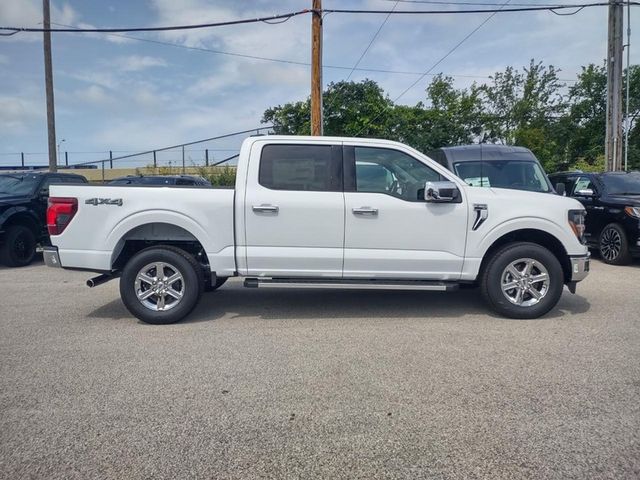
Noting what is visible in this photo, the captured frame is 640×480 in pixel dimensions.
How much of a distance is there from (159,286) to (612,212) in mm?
8268

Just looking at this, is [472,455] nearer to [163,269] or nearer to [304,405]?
[304,405]

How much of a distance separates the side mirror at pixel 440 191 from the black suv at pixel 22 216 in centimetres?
845

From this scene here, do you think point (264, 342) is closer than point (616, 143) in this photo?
Yes

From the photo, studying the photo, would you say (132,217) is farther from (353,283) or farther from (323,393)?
(323,393)

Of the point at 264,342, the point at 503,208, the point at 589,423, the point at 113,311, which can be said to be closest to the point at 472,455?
the point at 589,423

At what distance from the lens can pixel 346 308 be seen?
641cm

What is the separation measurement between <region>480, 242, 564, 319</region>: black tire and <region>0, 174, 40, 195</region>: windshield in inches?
374

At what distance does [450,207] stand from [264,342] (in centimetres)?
251

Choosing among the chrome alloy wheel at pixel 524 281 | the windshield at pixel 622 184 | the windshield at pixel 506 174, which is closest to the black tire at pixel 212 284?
the chrome alloy wheel at pixel 524 281

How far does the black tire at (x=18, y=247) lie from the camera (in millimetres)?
9977

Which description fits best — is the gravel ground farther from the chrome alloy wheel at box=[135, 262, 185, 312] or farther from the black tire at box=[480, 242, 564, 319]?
the chrome alloy wheel at box=[135, 262, 185, 312]

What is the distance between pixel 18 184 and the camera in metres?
11.0

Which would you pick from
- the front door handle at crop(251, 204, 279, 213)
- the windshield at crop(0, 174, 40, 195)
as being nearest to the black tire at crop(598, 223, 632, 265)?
the front door handle at crop(251, 204, 279, 213)

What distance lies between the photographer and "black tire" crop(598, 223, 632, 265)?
9281 mm
